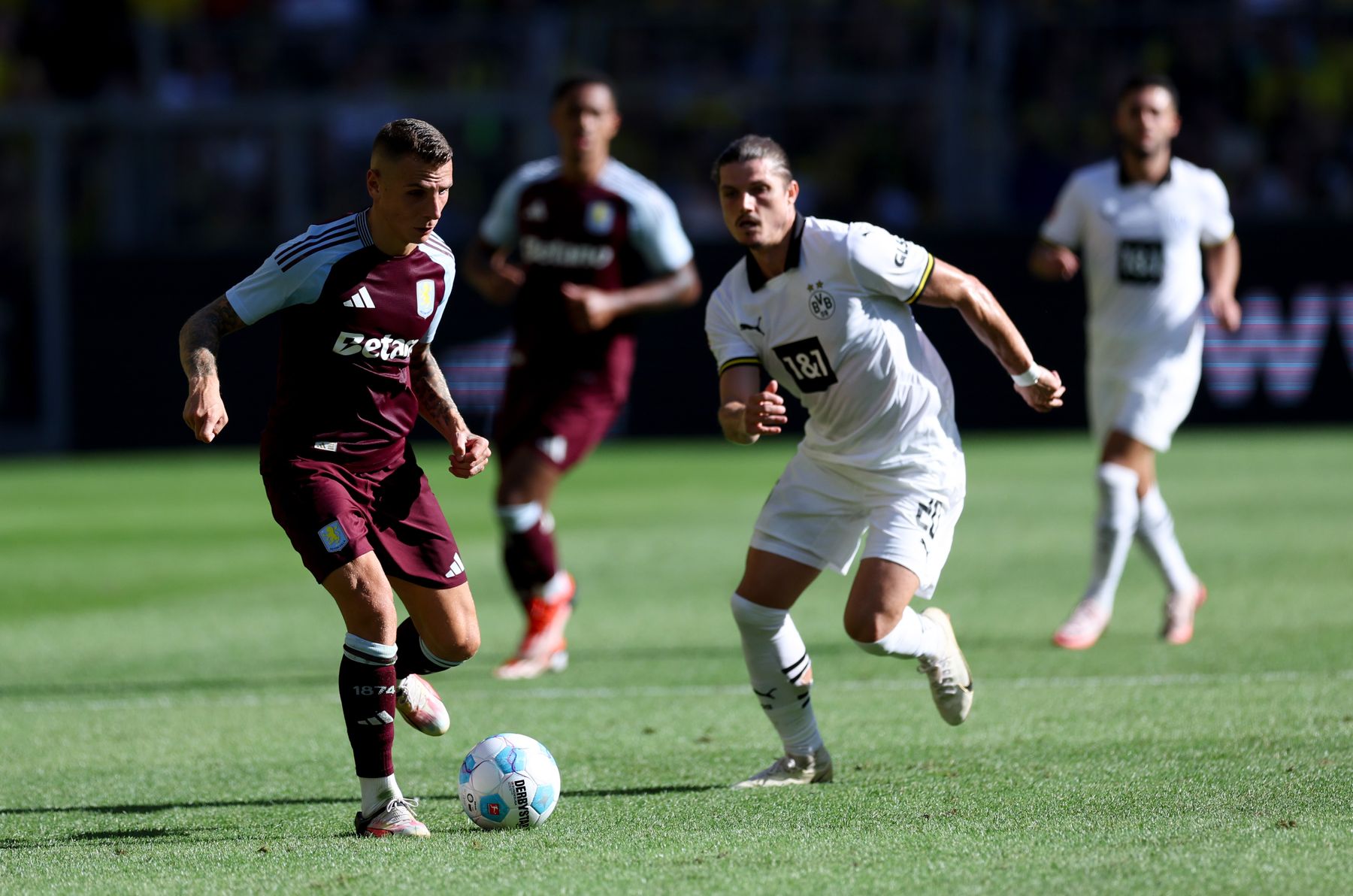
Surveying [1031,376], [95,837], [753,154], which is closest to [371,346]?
[753,154]

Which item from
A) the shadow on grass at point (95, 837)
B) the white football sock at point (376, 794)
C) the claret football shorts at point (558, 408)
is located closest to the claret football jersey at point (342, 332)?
the white football sock at point (376, 794)

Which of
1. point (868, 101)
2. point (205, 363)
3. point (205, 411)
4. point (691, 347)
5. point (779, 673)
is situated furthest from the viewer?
point (868, 101)

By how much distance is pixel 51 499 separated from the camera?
1639 centimetres

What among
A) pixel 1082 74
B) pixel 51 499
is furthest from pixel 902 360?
pixel 1082 74

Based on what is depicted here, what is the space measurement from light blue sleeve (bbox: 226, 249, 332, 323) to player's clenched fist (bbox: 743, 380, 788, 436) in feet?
4.18

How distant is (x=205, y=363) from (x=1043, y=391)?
2533mm

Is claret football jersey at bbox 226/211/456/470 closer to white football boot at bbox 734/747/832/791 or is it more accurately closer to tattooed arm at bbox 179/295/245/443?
tattooed arm at bbox 179/295/245/443

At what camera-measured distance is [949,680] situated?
18.4ft

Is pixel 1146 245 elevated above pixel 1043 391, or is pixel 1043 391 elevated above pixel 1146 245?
pixel 1146 245

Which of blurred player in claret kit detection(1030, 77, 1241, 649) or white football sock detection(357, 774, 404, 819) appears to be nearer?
white football sock detection(357, 774, 404, 819)

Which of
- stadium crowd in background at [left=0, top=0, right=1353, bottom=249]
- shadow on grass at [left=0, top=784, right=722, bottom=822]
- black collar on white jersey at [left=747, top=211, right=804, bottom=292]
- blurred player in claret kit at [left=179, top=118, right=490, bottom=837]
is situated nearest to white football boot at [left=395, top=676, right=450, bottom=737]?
blurred player in claret kit at [left=179, top=118, right=490, bottom=837]

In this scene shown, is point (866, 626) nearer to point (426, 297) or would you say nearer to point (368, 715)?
point (368, 715)

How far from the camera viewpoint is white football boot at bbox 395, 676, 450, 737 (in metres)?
5.43

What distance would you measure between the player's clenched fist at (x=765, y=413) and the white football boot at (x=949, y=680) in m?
0.94
